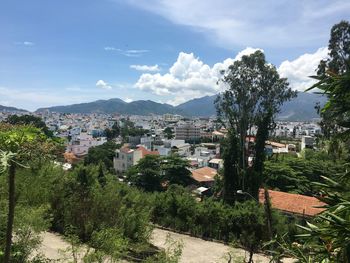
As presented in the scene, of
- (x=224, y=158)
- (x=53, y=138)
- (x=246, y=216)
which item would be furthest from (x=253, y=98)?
(x=53, y=138)

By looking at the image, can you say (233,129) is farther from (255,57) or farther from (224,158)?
(255,57)

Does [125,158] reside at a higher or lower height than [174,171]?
lower

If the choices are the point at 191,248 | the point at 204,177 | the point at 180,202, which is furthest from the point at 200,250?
the point at 204,177

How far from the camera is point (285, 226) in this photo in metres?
15.6

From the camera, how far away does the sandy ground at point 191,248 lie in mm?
11156

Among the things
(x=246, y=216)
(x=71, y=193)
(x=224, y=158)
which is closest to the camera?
(x=71, y=193)

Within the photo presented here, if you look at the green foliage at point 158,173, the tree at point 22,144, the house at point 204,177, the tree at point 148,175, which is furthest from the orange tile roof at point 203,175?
the tree at point 22,144

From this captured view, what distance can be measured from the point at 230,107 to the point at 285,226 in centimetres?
851

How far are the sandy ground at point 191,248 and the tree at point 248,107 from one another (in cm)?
652

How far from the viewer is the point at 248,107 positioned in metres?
22.0

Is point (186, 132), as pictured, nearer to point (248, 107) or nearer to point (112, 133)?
point (112, 133)

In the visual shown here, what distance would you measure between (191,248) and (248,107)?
1022cm

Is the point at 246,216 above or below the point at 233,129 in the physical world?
below

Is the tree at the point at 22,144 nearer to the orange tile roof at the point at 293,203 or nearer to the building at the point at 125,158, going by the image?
the orange tile roof at the point at 293,203
